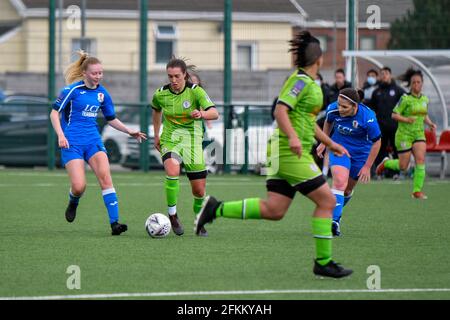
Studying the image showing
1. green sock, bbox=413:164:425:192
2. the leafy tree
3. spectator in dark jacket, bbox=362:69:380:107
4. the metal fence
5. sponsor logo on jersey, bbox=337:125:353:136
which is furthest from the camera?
the leafy tree

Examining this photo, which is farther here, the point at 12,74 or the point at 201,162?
the point at 12,74

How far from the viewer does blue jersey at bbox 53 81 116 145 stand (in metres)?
12.5

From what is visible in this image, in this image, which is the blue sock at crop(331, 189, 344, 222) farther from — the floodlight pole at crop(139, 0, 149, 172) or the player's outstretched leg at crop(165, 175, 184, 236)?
the floodlight pole at crop(139, 0, 149, 172)

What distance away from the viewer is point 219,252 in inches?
435

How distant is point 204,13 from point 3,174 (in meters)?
7.05

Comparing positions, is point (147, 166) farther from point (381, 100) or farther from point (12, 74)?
point (12, 74)

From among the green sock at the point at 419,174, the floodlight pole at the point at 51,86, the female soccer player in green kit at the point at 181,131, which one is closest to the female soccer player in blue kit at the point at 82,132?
the female soccer player in green kit at the point at 181,131

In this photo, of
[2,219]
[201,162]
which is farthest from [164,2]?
[201,162]

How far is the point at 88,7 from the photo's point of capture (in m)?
33.3

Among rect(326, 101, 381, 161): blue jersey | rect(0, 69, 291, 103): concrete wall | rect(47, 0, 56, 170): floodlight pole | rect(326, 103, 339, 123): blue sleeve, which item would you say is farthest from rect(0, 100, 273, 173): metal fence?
rect(326, 103, 339, 123): blue sleeve

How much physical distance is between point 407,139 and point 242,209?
907cm

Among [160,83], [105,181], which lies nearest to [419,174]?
[105,181]

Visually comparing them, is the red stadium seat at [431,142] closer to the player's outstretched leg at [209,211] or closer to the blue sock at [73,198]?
the blue sock at [73,198]

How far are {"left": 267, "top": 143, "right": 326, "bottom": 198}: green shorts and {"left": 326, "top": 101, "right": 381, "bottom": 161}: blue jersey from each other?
351cm
